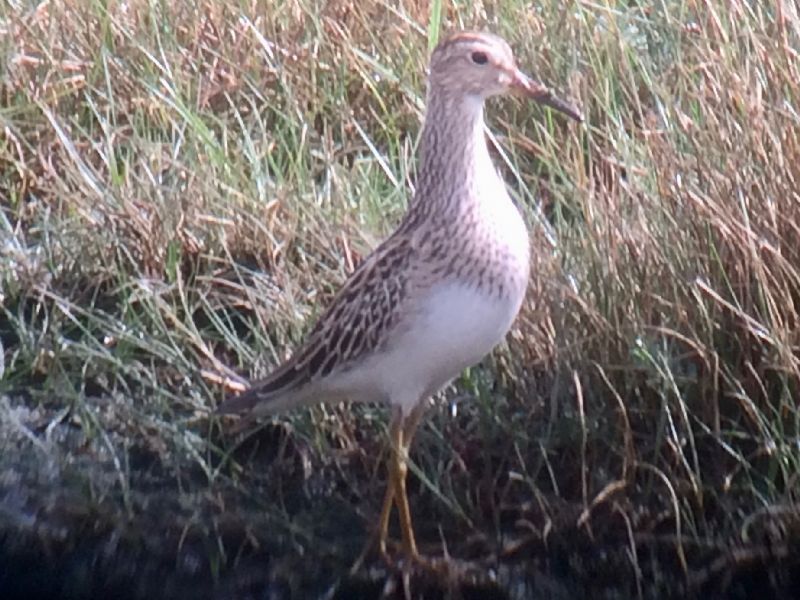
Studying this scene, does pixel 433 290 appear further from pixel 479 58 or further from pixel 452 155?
pixel 479 58

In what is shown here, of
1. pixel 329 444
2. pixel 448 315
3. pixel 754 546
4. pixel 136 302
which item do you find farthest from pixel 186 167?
pixel 754 546

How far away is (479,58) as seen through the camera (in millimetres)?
4461

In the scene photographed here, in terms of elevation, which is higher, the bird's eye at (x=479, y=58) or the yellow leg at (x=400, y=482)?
the bird's eye at (x=479, y=58)

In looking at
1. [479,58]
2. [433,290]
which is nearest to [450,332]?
[433,290]

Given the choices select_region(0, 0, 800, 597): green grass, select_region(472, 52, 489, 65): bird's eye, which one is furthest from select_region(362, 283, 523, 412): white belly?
select_region(472, 52, 489, 65): bird's eye

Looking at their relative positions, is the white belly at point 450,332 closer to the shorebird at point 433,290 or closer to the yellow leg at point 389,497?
the shorebird at point 433,290

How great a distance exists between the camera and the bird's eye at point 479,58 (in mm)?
4453

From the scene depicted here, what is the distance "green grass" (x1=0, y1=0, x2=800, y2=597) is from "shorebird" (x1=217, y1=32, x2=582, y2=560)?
0.99 ft

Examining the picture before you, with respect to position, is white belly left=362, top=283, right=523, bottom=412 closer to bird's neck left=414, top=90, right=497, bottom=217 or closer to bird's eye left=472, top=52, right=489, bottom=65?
bird's neck left=414, top=90, right=497, bottom=217

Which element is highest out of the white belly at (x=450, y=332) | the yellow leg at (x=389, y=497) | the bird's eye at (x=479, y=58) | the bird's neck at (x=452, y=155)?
the bird's eye at (x=479, y=58)

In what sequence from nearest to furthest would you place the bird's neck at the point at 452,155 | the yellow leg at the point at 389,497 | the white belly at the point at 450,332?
the white belly at the point at 450,332 → the bird's neck at the point at 452,155 → the yellow leg at the point at 389,497

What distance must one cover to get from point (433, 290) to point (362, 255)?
105 centimetres

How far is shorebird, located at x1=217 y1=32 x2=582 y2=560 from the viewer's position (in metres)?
4.27

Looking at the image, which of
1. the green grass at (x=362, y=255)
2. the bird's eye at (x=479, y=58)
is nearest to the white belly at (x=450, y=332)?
the green grass at (x=362, y=255)
